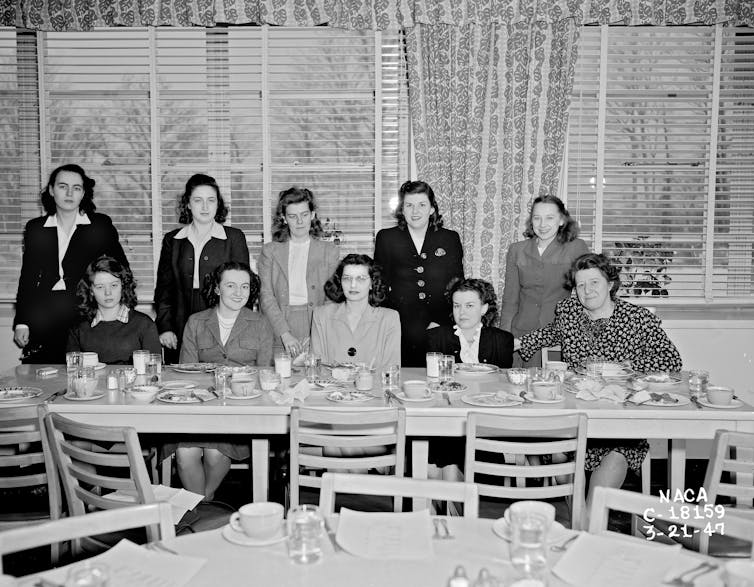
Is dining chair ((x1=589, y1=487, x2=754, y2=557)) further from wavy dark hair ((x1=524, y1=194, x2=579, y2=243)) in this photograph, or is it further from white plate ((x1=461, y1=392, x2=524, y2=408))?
wavy dark hair ((x1=524, y1=194, x2=579, y2=243))

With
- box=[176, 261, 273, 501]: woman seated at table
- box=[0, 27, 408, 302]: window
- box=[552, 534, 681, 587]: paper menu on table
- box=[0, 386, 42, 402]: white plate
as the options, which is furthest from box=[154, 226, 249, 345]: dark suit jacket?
box=[552, 534, 681, 587]: paper menu on table

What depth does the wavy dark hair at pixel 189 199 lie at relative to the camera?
406cm

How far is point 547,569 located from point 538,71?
3784mm

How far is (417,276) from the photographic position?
4117 millimetres

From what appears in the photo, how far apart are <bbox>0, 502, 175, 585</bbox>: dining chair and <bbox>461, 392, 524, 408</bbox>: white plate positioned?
1376mm

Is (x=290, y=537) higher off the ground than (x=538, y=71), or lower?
lower

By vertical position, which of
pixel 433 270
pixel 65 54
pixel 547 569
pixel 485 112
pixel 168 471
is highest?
pixel 65 54

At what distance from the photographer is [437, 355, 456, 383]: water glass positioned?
323 cm

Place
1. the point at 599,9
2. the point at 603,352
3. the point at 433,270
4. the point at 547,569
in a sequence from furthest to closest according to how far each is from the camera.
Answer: the point at 599,9
the point at 433,270
the point at 603,352
the point at 547,569

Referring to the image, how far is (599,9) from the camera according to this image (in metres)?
4.70

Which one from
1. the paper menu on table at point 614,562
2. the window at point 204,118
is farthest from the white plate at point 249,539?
the window at point 204,118

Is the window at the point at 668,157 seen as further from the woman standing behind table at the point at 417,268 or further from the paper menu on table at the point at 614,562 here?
the paper menu on table at the point at 614,562

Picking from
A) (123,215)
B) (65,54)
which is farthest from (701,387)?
(65,54)

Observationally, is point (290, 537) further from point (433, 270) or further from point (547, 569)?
point (433, 270)
